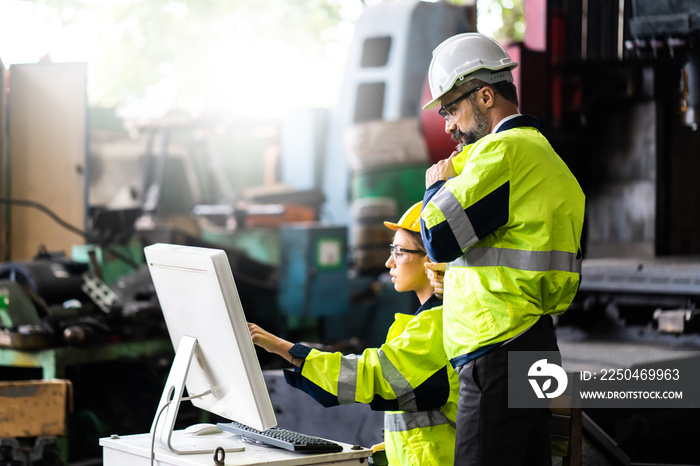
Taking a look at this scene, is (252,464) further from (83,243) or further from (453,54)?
(83,243)

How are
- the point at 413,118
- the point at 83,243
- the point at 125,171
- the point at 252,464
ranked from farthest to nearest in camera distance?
the point at 125,171, the point at 413,118, the point at 83,243, the point at 252,464

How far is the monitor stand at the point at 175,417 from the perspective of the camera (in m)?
2.42

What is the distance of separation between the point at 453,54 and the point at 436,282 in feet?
A: 2.33

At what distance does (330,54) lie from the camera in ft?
55.6

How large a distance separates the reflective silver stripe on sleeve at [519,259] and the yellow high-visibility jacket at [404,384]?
28 cm

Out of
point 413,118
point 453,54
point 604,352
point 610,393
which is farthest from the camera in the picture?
point 413,118

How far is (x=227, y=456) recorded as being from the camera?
2375mm

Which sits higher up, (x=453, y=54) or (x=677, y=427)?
(x=453, y=54)

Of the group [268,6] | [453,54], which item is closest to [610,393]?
[453,54]

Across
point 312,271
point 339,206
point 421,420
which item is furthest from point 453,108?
point 339,206

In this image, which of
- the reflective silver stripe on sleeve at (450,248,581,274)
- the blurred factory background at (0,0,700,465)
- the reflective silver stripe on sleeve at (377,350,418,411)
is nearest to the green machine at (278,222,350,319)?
the blurred factory background at (0,0,700,465)

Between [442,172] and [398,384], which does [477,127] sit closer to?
[442,172]

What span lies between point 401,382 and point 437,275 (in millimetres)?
390

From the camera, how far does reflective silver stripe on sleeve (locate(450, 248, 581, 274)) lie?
2.40 m
